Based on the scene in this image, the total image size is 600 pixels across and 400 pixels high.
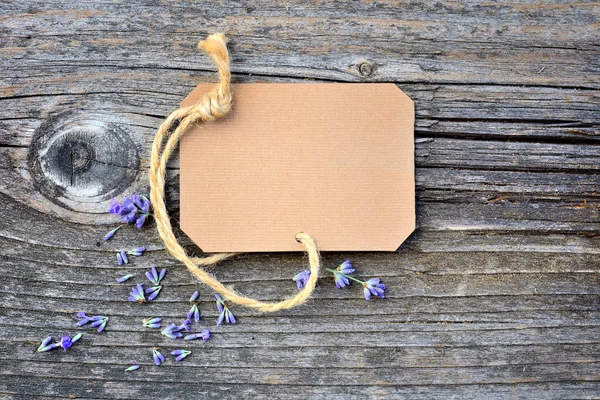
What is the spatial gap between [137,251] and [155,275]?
6 cm

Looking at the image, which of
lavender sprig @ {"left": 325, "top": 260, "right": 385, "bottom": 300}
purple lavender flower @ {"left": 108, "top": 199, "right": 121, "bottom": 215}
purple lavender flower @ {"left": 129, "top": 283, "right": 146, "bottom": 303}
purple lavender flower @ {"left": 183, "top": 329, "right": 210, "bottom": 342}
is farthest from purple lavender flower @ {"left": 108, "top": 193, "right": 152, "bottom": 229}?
lavender sprig @ {"left": 325, "top": 260, "right": 385, "bottom": 300}

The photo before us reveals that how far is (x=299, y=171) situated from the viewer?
1.04 m

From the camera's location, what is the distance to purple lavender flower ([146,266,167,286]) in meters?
1.07

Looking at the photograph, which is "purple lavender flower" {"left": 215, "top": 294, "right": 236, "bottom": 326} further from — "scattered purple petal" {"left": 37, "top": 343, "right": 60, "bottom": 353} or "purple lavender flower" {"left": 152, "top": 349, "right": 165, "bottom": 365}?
"scattered purple petal" {"left": 37, "top": 343, "right": 60, "bottom": 353}

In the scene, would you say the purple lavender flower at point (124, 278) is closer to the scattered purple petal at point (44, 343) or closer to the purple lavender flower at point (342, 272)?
the scattered purple petal at point (44, 343)

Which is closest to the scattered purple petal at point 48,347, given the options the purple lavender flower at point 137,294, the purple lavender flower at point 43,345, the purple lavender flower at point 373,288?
the purple lavender flower at point 43,345

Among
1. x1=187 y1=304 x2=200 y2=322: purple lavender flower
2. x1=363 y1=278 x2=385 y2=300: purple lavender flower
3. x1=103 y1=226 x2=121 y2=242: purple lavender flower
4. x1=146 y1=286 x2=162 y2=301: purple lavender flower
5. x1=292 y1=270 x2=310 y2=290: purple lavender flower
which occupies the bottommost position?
x1=187 y1=304 x2=200 y2=322: purple lavender flower

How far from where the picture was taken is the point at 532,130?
3.60 ft

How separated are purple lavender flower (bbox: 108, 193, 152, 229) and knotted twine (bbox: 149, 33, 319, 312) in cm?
5

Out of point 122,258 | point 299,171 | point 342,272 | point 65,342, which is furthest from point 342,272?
point 65,342

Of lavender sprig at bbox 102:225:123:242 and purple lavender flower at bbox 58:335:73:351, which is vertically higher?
lavender sprig at bbox 102:225:123:242

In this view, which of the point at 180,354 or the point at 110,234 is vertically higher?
the point at 110,234

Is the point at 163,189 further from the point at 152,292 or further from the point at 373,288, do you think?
the point at 373,288

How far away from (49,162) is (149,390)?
1.52ft
